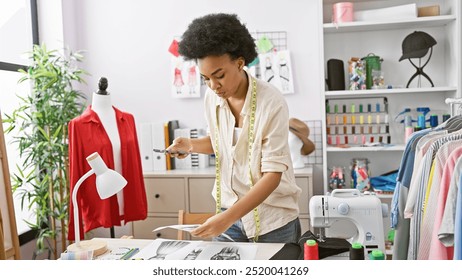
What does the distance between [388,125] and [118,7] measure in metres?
2.24

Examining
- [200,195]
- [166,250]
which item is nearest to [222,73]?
[166,250]

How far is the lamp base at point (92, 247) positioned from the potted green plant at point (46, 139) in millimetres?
1527

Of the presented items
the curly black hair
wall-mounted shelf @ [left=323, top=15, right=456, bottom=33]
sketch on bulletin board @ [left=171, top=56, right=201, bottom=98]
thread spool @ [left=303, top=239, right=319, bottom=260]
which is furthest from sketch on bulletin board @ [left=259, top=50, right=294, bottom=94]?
thread spool @ [left=303, top=239, right=319, bottom=260]

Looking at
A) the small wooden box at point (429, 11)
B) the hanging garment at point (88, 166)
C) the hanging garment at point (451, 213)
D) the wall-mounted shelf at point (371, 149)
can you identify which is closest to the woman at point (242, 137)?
the hanging garment at point (451, 213)

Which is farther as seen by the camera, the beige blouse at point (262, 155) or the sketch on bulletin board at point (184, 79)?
the sketch on bulletin board at point (184, 79)

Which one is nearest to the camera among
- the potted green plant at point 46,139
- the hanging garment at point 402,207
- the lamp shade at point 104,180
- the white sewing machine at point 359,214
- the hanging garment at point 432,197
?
the lamp shade at point 104,180

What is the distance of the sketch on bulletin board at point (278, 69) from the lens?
3367 mm

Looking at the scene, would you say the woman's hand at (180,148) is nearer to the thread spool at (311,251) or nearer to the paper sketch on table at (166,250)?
the paper sketch on table at (166,250)

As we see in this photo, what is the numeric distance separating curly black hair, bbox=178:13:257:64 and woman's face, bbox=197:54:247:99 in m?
0.02

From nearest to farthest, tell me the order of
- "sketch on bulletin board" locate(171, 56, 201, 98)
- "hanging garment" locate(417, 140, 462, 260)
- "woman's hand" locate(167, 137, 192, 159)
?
"hanging garment" locate(417, 140, 462, 260) → "woman's hand" locate(167, 137, 192, 159) → "sketch on bulletin board" locate(171, 56, 201, 98)

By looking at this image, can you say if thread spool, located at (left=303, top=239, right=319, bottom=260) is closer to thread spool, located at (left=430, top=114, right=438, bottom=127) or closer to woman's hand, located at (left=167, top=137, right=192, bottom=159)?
woman's hand, located at (left=167, top=137, right=192, bottom=159)

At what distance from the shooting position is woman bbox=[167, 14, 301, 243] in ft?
5.10

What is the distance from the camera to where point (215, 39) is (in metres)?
1.54

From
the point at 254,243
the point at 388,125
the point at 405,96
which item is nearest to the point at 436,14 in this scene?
the point at 405,96
